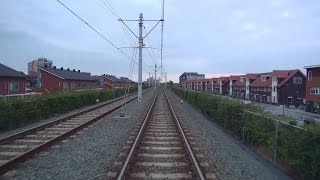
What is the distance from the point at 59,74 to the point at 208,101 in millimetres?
46659

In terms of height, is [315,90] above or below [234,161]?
above

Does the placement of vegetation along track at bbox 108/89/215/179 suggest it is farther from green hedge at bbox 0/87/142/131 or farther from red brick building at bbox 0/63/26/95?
red brick building at bbox 0/63/26/95

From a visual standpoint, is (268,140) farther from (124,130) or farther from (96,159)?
(124,130)

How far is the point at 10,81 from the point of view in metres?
45.2

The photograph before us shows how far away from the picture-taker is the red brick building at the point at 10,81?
42.9m

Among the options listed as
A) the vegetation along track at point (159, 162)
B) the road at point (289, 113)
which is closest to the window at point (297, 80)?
the road at point (289, 113)

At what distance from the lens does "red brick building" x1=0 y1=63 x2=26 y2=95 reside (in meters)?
42.9

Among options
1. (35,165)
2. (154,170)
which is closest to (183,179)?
(154,170)

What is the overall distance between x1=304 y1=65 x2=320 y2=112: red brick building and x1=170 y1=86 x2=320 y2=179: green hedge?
42925 millimetres

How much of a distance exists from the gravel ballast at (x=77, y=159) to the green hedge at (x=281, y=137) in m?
4.39

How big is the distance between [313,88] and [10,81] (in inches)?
1720

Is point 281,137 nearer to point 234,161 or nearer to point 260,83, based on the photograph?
point 234,161

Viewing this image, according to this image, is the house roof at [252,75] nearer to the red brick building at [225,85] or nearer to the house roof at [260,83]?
the house roof at [260,83]

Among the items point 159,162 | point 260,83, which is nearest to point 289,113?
point 260,83
